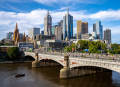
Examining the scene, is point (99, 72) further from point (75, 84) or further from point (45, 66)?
point (45, 66)

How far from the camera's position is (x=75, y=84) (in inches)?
1526

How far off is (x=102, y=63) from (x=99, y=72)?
64.2 ft

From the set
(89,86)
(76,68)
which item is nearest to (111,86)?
(89,86)

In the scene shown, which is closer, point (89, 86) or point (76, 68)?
point (89, 86)

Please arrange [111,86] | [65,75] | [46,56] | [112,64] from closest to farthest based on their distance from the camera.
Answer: [112,64], [111,86], [65,75], [46,56]

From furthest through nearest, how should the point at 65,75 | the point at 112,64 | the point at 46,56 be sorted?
the point at 46,56
the point at 65,75
the point at 112,64

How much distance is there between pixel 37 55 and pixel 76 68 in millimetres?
32630

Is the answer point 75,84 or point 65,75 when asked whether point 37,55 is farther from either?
point 75,84

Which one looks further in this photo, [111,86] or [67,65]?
[67,65]

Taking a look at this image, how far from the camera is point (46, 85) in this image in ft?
126

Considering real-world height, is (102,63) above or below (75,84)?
above

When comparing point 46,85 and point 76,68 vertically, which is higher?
point 76,68

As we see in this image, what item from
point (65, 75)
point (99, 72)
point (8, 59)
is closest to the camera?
point (65, 75)

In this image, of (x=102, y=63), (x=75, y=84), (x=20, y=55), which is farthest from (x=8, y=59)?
(x=102, y=63)
